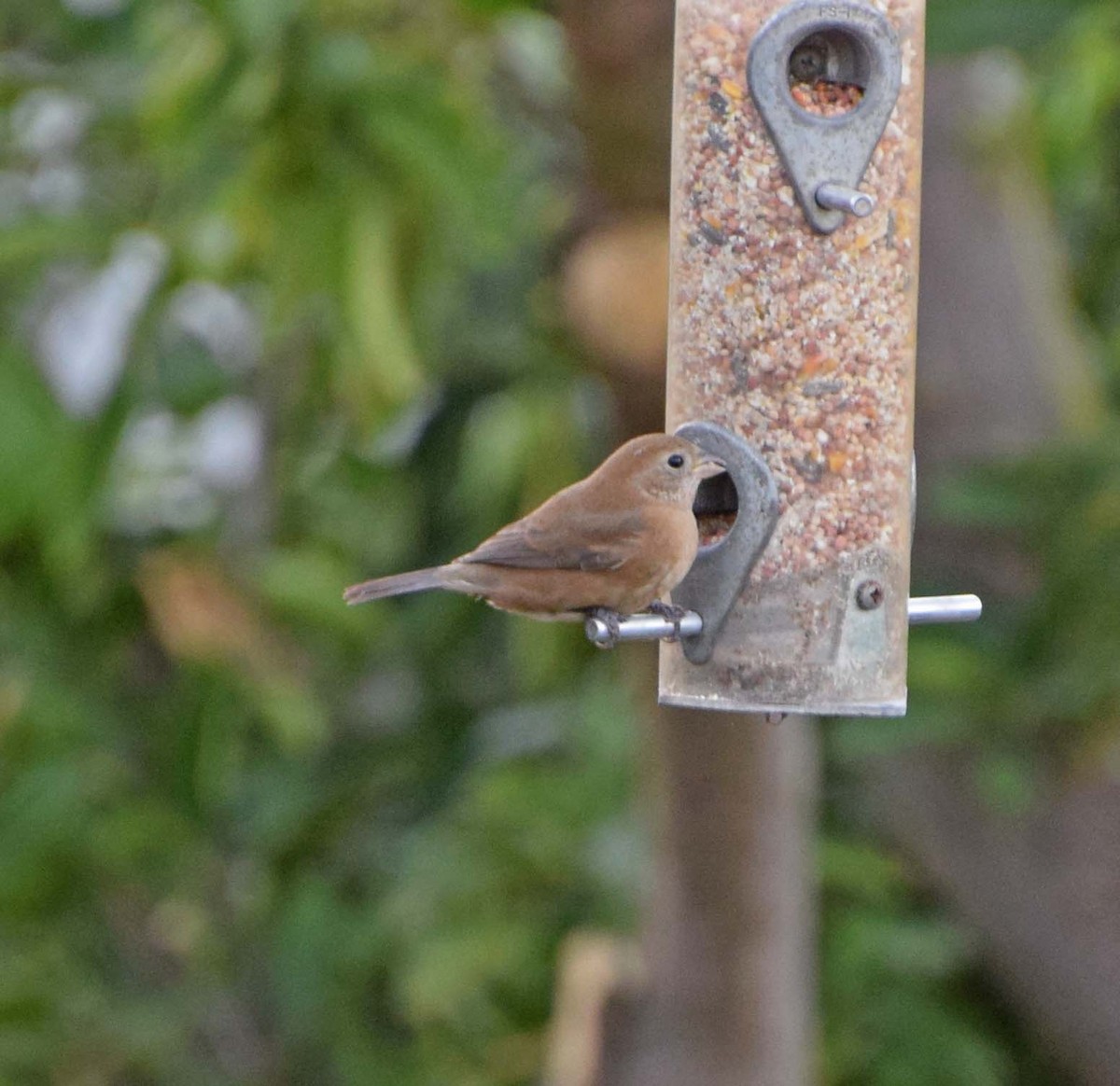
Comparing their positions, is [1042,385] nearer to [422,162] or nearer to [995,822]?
[995,822]

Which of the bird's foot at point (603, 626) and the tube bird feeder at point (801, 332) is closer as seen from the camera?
the bird's foot at point (603, 626)

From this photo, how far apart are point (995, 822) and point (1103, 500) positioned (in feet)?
3.89

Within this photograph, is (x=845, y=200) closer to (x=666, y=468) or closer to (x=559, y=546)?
(x=666, y=468)

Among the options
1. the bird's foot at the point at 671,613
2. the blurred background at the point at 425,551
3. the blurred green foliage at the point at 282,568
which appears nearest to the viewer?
the bird's foot at the point at 671,613

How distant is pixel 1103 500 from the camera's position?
163 inches

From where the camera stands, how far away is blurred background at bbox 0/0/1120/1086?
150 inches

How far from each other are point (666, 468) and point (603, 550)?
0.18m

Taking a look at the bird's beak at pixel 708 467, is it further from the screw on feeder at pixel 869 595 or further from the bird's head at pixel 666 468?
the screw on feeder at pixel 869 595

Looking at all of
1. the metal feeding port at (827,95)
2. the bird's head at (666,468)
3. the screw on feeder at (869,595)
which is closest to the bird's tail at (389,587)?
the bird's head at (666,468)

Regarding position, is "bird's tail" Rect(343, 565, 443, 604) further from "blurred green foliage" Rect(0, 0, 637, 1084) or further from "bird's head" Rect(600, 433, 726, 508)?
"blurred green foliage" Rect(0, 0, 637, 1084)

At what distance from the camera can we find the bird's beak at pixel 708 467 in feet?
10.8

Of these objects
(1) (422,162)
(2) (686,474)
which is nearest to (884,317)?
(2) (686,474)

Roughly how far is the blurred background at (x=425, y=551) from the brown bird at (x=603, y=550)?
23.1 inches

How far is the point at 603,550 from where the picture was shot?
3324 millimetres
